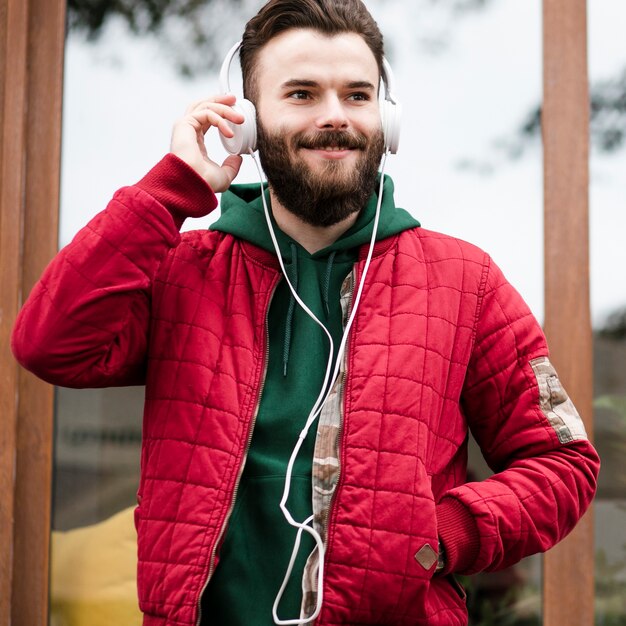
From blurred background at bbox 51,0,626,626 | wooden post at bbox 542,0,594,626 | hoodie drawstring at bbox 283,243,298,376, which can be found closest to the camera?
hoodie drawstring at bbox 283,243,298,376

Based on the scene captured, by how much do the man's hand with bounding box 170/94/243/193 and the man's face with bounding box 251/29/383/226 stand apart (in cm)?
7

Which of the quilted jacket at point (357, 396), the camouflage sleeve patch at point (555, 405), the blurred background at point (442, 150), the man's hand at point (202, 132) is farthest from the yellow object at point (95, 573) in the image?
the camouflage sleeve patch at point (555, 405)

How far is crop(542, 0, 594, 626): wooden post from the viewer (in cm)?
216

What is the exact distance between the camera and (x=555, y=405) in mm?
1487

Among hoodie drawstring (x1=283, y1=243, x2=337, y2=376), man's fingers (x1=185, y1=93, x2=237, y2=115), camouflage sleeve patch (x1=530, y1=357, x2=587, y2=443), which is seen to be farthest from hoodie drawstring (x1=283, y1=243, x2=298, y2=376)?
camouflage sleeve patch (x1=530, y1=357, x2=587, y2=443)

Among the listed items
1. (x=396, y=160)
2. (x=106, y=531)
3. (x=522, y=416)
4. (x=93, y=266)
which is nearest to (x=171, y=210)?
(x=93, y=266)

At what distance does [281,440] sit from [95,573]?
48.0 inches

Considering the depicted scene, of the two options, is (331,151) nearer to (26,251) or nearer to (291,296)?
(291,296)

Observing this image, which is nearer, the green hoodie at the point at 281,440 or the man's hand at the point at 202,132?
the green hoodie at the point at 281,440

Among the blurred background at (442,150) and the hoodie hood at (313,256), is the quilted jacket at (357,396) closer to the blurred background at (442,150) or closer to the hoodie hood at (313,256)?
the hoodie hood at (313,256)

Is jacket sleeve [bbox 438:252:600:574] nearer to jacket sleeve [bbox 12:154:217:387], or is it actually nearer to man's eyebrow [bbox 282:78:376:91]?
man's eyebrow [bbox 282:78:376:91]

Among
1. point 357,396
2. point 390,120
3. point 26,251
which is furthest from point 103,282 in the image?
point 26,251

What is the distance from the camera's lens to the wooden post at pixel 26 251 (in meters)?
Result: 2.35

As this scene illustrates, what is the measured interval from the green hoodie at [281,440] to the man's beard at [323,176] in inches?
2.2
